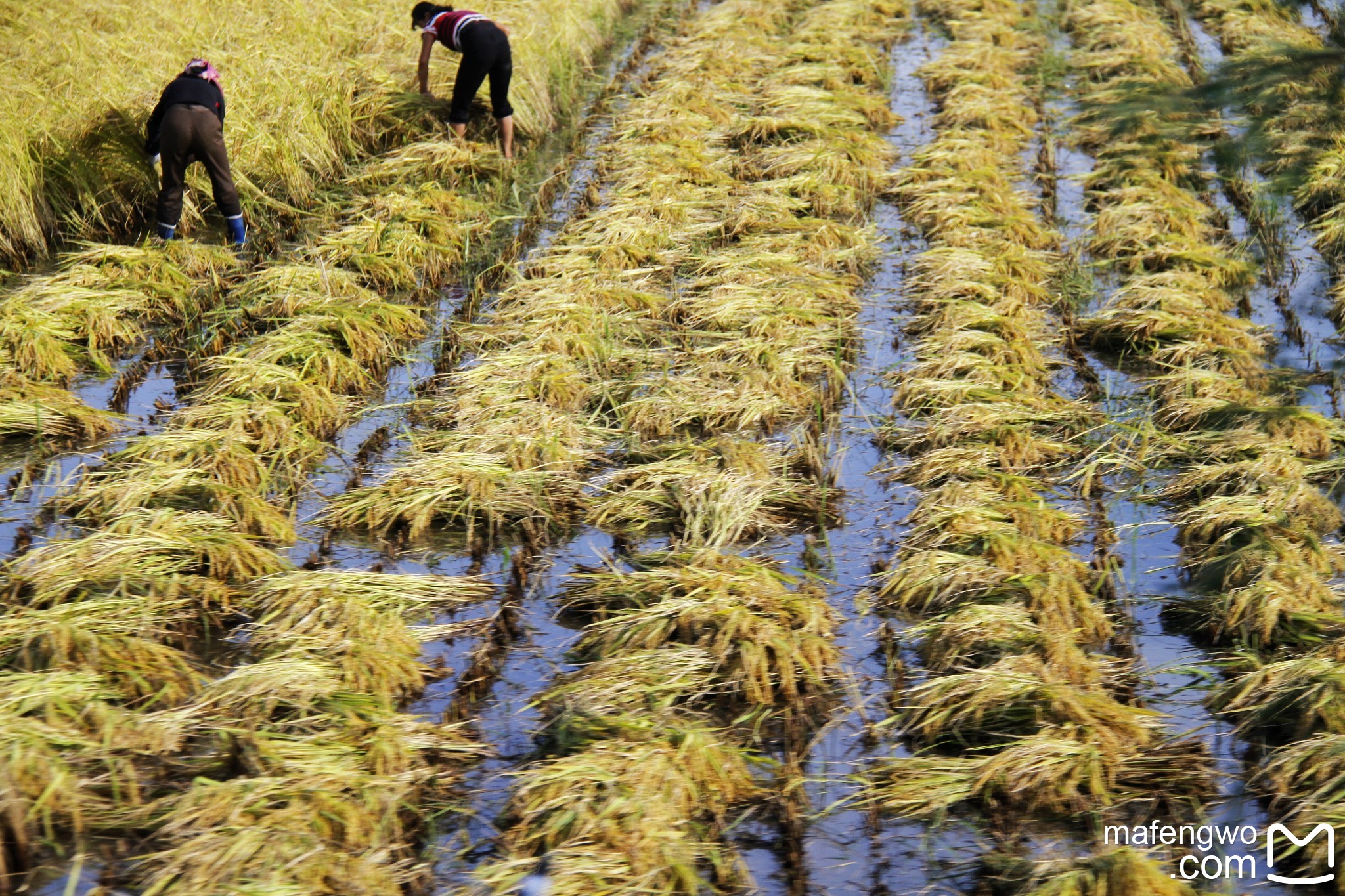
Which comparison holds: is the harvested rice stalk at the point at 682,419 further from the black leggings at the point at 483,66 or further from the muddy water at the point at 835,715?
the black leggings at the point at 483,66

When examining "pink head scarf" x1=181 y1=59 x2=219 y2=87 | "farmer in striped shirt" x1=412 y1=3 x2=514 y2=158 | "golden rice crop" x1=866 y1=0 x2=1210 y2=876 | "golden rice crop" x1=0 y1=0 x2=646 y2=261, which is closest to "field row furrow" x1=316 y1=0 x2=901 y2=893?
"golden rice crop" x1=866 y1=0 x2=1210 y2=876

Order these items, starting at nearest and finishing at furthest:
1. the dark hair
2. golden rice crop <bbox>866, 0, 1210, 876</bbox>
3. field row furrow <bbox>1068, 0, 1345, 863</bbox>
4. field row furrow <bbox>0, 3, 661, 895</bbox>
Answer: field row furrow <bbox>0, 3, 661, 895</bbox> < golden rice crop <bbox>866, 0, 1210, 876</bbox> < field row furrow <bbox>1068, 0, 1345, 863</bbox> < the dark hair

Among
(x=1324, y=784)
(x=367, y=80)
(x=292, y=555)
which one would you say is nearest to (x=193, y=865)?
(x=292, y=555)

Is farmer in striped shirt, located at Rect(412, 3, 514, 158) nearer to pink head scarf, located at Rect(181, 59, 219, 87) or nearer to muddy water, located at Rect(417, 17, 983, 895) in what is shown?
pink head scarf, located at Rect(181, 59, 219, 87)

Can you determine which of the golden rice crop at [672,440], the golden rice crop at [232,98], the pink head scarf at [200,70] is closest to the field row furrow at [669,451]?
the golden rice crop at [672,440]

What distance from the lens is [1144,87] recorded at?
3061 millimetres

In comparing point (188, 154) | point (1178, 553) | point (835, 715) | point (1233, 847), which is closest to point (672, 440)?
point (835, 715)

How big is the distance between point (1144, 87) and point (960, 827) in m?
1.92

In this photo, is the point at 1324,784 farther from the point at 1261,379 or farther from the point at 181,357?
the point at 181,357

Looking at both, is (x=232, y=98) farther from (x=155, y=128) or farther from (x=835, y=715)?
(x=835, y=715)

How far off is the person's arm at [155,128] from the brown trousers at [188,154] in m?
0.05

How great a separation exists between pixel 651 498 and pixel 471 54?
14.9ft

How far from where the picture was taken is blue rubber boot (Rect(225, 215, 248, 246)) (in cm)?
687

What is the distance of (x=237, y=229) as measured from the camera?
6.91m
